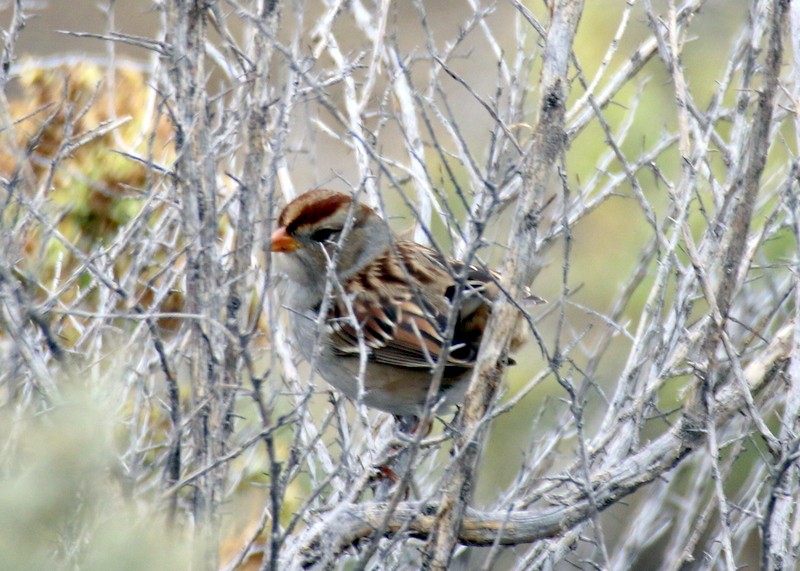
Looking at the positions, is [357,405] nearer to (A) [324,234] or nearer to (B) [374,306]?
(B) [374,306]

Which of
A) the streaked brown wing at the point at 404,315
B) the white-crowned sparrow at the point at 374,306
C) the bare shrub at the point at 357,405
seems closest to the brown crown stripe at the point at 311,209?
the white-crowned sparrow at the point at 374,306

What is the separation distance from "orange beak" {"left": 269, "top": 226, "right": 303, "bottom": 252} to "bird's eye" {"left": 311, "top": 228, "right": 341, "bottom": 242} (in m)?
0.09

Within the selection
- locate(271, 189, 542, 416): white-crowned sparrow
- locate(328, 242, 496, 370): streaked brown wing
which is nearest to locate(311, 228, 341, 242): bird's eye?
locate(271, 189, 542, 416): white-crowned sparrow

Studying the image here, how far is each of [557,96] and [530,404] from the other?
5472 mm

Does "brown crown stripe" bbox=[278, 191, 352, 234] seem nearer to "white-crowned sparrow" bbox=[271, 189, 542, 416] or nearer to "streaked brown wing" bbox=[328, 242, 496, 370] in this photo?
"white-crowned sparrow" bbox=[271, 189, 542, 416]

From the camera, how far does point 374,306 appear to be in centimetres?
517

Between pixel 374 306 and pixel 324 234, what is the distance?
453 millimetres

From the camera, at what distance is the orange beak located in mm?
5027

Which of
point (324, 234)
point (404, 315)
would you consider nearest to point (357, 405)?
point (404, 315)

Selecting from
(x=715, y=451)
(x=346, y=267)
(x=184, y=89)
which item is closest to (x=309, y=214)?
(x=346, y=267)

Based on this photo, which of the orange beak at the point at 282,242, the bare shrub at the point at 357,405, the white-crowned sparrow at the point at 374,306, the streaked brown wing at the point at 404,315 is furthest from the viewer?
the orange beak at the point at 282,242

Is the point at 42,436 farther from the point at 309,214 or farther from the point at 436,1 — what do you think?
the point at 436,1

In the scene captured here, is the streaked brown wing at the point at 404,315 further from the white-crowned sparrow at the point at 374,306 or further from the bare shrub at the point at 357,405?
the bare shrub at the point at 357,405

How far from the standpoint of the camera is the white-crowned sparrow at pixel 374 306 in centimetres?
479
